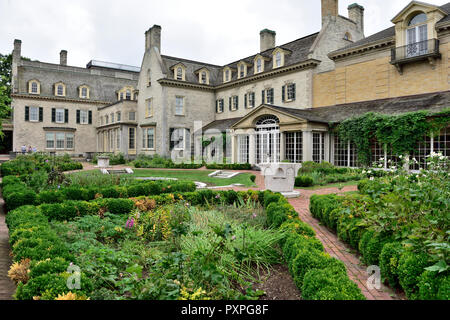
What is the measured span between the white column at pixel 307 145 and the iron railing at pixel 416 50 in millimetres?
6446

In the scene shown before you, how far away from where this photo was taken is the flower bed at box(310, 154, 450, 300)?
2.96 meters

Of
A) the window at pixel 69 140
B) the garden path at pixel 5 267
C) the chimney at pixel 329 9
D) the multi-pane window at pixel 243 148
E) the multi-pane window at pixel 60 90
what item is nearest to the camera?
the garden path at pixel 5 267

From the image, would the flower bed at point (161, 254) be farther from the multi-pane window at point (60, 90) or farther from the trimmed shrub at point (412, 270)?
the multi-pane window at point (60, 90)

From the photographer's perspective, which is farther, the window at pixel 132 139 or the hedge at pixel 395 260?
the window at pixel 132 139

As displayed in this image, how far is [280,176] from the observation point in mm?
10016

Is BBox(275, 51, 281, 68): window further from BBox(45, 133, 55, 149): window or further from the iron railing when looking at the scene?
BBox(45, 133, 55, 149): window

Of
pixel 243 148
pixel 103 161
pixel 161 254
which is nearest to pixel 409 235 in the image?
pixel 161 254

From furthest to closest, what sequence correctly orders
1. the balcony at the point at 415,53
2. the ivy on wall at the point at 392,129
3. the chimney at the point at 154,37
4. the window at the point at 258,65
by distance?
the chimney at the point at 154,37 → the window at the point at 258,65 → the balcony at the point at 415,53 → the ivy on wall at the point at 392,129

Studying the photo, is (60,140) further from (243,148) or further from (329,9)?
(329,9)

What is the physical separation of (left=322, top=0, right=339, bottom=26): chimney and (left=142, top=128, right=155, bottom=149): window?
58.9 ft

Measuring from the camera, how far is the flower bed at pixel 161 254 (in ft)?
9.79

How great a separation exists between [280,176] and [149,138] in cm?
2304

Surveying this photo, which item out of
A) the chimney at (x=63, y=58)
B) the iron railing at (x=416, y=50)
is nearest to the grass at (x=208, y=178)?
the iron railing at (x=416, y=50)
